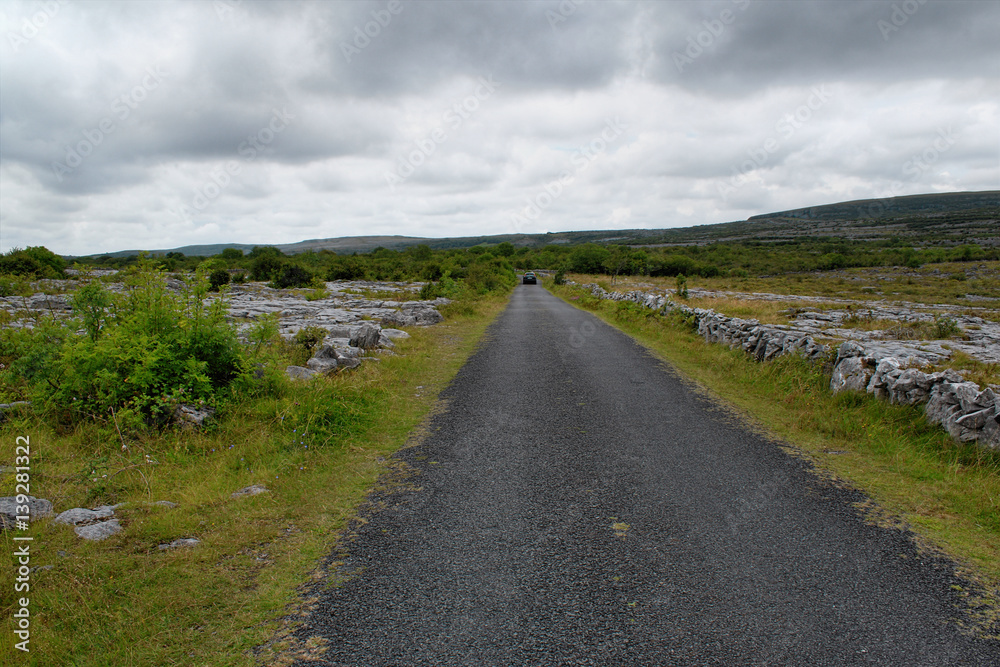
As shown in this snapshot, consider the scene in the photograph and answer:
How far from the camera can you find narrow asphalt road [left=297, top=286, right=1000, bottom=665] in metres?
2.80

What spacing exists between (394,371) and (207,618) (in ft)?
22.4

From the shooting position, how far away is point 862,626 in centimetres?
296

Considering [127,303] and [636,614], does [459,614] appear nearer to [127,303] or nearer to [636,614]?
[636,614]

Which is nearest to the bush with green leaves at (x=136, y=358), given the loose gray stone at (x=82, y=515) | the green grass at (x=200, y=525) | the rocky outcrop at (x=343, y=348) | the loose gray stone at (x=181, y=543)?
the green grass at (x=200, y=525)

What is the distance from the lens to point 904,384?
6.84 metres

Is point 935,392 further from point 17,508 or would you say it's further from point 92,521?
point 17,508

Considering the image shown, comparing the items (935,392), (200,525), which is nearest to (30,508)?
(200,525)

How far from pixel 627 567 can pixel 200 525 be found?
3.39 metres

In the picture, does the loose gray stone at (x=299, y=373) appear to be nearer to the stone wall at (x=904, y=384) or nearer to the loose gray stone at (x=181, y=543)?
the loose gray stone at (x=181, y=543)

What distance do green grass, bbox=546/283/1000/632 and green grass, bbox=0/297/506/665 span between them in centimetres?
Answer: 478

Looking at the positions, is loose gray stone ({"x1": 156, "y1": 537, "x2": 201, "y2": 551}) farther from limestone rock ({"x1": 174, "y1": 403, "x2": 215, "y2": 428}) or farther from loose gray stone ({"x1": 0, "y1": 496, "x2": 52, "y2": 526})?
limestone rock ({"x1": 174, "y1": 403, "x2": 215, "y2": 428})

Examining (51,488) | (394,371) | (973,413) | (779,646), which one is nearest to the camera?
(779,646)

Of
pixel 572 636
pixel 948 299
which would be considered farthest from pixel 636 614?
pixel 948 299

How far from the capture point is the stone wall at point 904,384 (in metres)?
5.63
